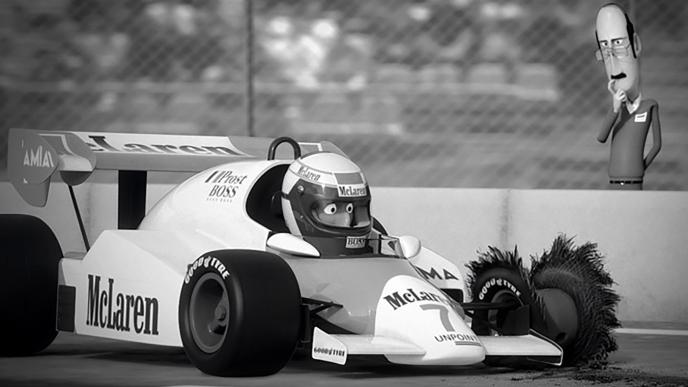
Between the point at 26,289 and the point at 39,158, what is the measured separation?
78 cm

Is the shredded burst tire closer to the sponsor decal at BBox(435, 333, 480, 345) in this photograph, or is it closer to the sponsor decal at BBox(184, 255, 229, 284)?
the sponsor decal at BBox(435, 333, 480, 345)

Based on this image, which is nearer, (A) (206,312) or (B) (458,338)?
(B) (458,338)

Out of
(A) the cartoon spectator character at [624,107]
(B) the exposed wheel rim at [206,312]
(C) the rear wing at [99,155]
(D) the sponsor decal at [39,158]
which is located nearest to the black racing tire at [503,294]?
(B) the exposed wheel rim at [206,312]

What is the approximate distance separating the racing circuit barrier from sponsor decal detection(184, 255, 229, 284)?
3587mm

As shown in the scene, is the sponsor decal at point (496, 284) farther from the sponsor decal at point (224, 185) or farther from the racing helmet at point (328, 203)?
the sponsor decal at point (224, 185)

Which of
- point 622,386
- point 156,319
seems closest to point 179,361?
point 156,319

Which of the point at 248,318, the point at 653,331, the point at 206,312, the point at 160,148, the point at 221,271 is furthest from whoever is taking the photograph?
the point at 653,331

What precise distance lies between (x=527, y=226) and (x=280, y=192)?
2.99m

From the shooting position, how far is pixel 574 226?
37.7 feet

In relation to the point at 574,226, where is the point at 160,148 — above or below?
above

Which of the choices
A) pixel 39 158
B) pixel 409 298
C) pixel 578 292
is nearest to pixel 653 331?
pixel 578 292

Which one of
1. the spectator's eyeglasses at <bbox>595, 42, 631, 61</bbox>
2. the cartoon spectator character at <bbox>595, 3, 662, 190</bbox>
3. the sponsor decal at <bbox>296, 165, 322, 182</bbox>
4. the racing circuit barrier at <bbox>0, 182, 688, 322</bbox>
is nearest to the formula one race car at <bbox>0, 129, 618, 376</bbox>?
the sponsor decal at <bbox>296, 165, 322, 182</bbox>

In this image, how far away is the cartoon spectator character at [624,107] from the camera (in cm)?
1181

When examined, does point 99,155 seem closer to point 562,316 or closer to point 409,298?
point 409,298
